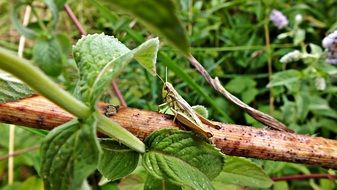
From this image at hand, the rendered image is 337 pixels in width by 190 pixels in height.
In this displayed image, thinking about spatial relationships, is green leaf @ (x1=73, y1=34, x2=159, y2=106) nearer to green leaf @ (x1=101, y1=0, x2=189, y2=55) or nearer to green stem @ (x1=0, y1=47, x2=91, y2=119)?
green stem @ (x1=0, y1=47, x2=91, y2=119)

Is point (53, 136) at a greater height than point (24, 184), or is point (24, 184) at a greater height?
point (53, 136)

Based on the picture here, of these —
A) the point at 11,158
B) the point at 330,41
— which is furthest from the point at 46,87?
the point at 11,158

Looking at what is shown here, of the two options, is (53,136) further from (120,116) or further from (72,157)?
(120,116)

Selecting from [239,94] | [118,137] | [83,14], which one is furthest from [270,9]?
[118,137]

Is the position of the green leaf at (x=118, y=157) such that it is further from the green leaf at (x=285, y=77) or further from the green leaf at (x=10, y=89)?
the green leaf at (x=285, y=77)

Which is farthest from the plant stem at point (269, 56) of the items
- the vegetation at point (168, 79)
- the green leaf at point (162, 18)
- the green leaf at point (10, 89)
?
the green leaf at point (162, 18)

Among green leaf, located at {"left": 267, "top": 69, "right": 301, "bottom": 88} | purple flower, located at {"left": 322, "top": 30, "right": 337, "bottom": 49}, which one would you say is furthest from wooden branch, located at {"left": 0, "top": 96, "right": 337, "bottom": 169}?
green leaf, located at {"left": 267, "top": 69, "right": 301, "bottom": 88}

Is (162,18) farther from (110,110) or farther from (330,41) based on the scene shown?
(330,41)
